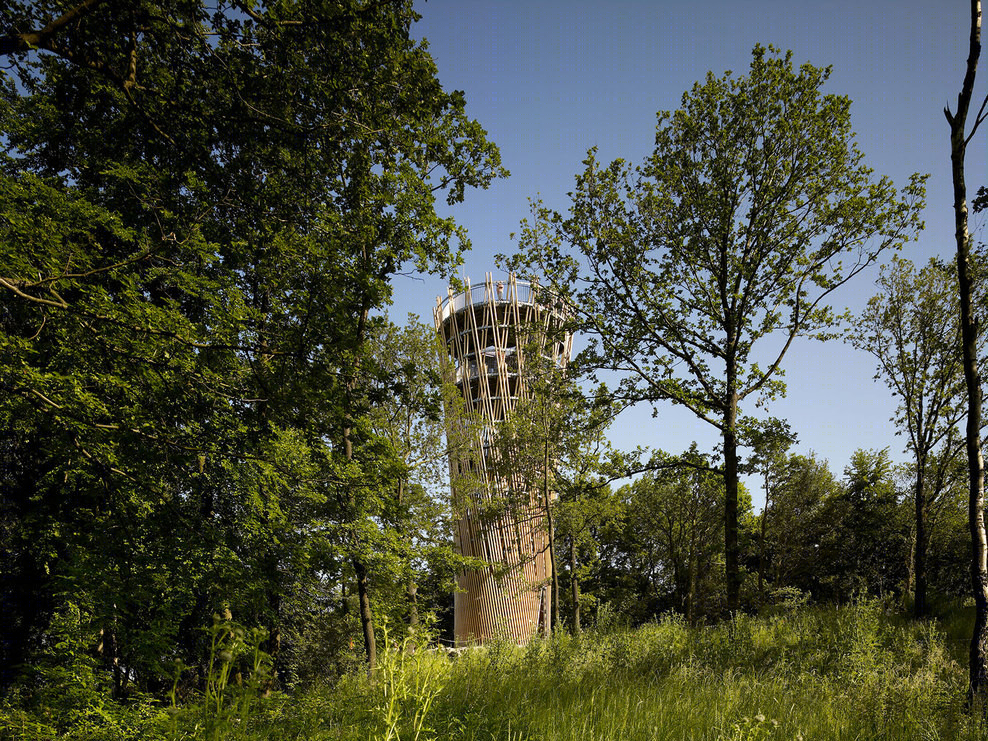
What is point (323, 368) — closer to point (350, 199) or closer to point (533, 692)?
point (350, 199)

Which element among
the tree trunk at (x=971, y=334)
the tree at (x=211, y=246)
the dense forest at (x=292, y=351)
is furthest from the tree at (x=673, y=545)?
the tree at (x=211, y=246)

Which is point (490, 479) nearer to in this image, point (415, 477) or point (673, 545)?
point (415, 477)

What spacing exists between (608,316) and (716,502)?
16291 mm

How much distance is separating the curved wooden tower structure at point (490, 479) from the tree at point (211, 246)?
8897mm

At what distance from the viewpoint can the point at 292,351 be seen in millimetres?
4629

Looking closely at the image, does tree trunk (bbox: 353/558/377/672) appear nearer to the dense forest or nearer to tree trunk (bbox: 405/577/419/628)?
the dense forest

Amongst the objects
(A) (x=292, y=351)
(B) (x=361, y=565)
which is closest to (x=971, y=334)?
(A) (x=292, y=351)

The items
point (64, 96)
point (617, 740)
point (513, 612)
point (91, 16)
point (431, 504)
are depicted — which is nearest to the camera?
point (617, 740)

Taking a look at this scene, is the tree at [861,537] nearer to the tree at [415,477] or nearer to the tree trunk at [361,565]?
the tree at [415,477]

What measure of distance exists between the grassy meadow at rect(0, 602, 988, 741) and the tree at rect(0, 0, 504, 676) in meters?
0.92

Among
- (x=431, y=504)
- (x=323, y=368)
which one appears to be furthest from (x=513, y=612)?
(x=323, y=368)

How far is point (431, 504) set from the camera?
Result: 1339cm

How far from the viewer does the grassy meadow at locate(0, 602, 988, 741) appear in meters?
2.56

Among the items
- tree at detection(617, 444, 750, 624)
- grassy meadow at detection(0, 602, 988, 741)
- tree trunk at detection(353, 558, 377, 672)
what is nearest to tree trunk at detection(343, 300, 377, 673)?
tree trunk at detection(353, 558, 377, 672)
